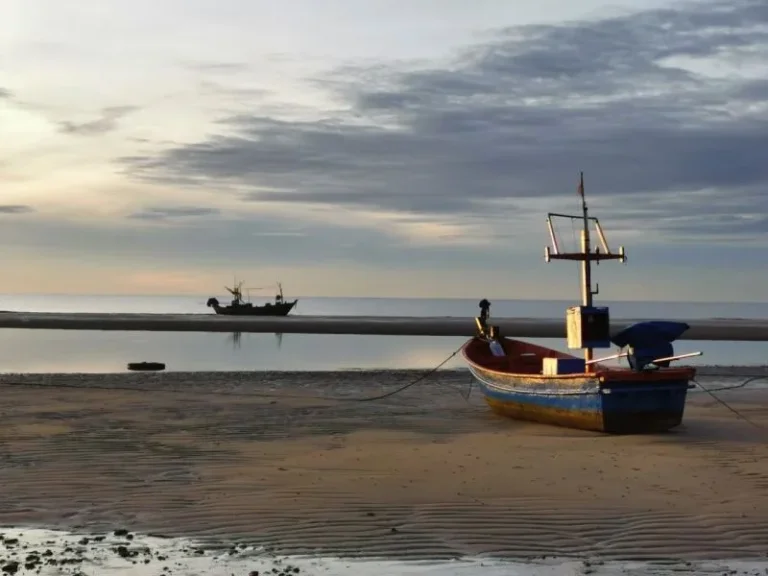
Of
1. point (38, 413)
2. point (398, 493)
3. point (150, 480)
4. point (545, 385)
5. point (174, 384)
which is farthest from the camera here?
point (174, 384)

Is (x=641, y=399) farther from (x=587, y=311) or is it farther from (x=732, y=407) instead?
(x=732, y=407)

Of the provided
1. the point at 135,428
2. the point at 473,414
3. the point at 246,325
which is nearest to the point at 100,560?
the point at 135,428

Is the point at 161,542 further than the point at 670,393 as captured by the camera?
No

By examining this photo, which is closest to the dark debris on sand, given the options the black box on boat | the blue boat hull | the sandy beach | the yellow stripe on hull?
the sandy beach

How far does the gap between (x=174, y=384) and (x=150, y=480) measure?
13223mm

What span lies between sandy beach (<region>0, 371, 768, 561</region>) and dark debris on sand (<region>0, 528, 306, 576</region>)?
424mm

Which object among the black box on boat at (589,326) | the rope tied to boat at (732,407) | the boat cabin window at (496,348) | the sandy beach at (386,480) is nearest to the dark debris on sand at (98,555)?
the sandy beach at (386,480)

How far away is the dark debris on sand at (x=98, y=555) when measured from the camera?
7969 mm

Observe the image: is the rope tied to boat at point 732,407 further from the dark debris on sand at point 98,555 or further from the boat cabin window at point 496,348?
the dark debris on sand at point 98,555

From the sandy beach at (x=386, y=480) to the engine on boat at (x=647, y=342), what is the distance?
1236 millimetres

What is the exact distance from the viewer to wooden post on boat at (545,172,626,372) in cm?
1622

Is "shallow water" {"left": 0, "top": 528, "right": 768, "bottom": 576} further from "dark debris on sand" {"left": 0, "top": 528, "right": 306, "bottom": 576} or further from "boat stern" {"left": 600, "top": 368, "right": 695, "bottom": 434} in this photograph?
"boat stern" {"left": 600, "top": 368, "right": 695, "bottom": 434}

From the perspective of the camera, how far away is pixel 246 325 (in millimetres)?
69562

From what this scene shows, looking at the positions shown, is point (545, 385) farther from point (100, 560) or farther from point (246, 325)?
point (246, 325)
